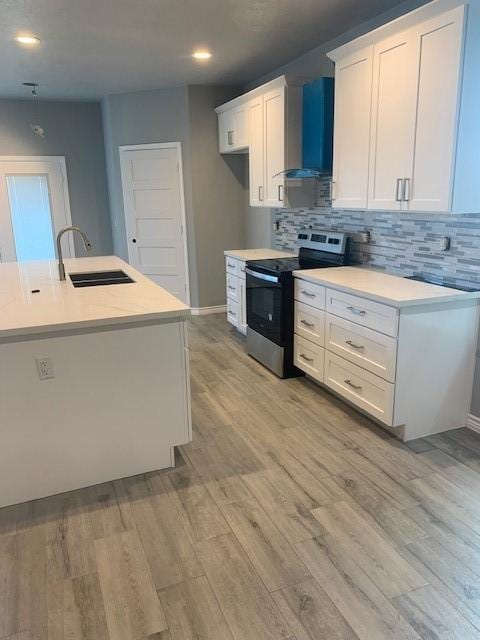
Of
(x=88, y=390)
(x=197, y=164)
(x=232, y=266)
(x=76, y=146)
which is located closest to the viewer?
(x=88, y=390)

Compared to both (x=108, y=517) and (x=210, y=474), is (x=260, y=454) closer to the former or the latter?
(x=210, y=474)

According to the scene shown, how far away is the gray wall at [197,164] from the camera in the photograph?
539 centimetres

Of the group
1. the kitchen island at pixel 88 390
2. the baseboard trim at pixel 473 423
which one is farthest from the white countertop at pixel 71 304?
the baseboard trim at pixel 473 423

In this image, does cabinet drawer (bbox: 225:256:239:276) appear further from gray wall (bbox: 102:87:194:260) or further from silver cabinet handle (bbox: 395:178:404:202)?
silver cabinet handle (bbox: 395:178:404:202)

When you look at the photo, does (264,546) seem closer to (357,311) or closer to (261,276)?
(357,311)

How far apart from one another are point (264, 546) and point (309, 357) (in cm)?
176

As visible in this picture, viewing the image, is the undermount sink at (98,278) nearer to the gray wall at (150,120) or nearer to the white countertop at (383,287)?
the white countertop at (383,287)

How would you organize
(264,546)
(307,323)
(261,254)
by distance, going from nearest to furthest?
(264,546)
(307,323)
(261,254)

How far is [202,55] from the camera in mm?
4184

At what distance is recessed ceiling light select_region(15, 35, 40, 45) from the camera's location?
3594 millimetres

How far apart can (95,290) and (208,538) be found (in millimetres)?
1569

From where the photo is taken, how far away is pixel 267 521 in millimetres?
2170

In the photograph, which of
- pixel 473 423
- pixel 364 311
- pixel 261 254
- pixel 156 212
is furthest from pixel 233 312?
pixel 473 423

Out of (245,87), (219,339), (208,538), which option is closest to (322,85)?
(245,87)
